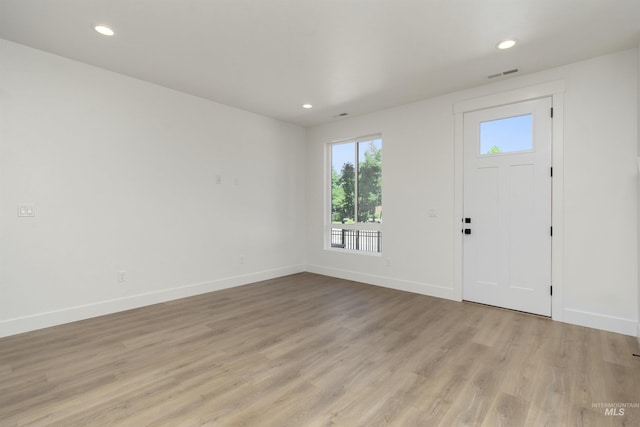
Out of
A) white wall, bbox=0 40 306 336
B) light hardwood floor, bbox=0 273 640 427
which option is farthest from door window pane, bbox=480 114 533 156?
white wall, bbox=0 40 306 336

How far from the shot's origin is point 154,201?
13.0ft

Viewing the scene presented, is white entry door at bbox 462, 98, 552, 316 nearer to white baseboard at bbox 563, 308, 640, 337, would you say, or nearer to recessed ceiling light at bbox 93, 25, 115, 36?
white baseboard at bbox 563, 308, 640, 337

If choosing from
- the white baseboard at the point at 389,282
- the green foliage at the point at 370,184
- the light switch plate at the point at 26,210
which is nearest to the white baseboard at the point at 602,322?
the white baseboard at the point at 389,282

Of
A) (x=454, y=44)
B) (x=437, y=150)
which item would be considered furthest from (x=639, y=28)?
(x=437, y=150)

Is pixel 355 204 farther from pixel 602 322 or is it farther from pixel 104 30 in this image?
pixel 104 30

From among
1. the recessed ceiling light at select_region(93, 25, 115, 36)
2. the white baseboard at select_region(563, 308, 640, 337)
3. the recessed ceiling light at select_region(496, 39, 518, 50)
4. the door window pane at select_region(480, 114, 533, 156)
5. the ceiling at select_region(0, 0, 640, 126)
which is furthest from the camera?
the door window pane at select_region(480, 114, 533, 156)

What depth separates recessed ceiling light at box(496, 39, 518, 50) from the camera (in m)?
2.84

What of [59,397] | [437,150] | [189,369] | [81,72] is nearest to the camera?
[59,397]

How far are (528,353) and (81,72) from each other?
5177 mm

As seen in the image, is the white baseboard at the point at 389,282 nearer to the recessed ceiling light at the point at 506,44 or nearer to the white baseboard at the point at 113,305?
the white baseboard at the point at 113,305

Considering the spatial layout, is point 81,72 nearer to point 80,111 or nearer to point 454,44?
point 80,111

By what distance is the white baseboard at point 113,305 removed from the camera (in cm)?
301

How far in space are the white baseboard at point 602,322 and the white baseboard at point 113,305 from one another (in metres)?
4.13

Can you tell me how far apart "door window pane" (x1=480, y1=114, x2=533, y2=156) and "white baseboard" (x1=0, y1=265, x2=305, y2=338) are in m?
3.86
